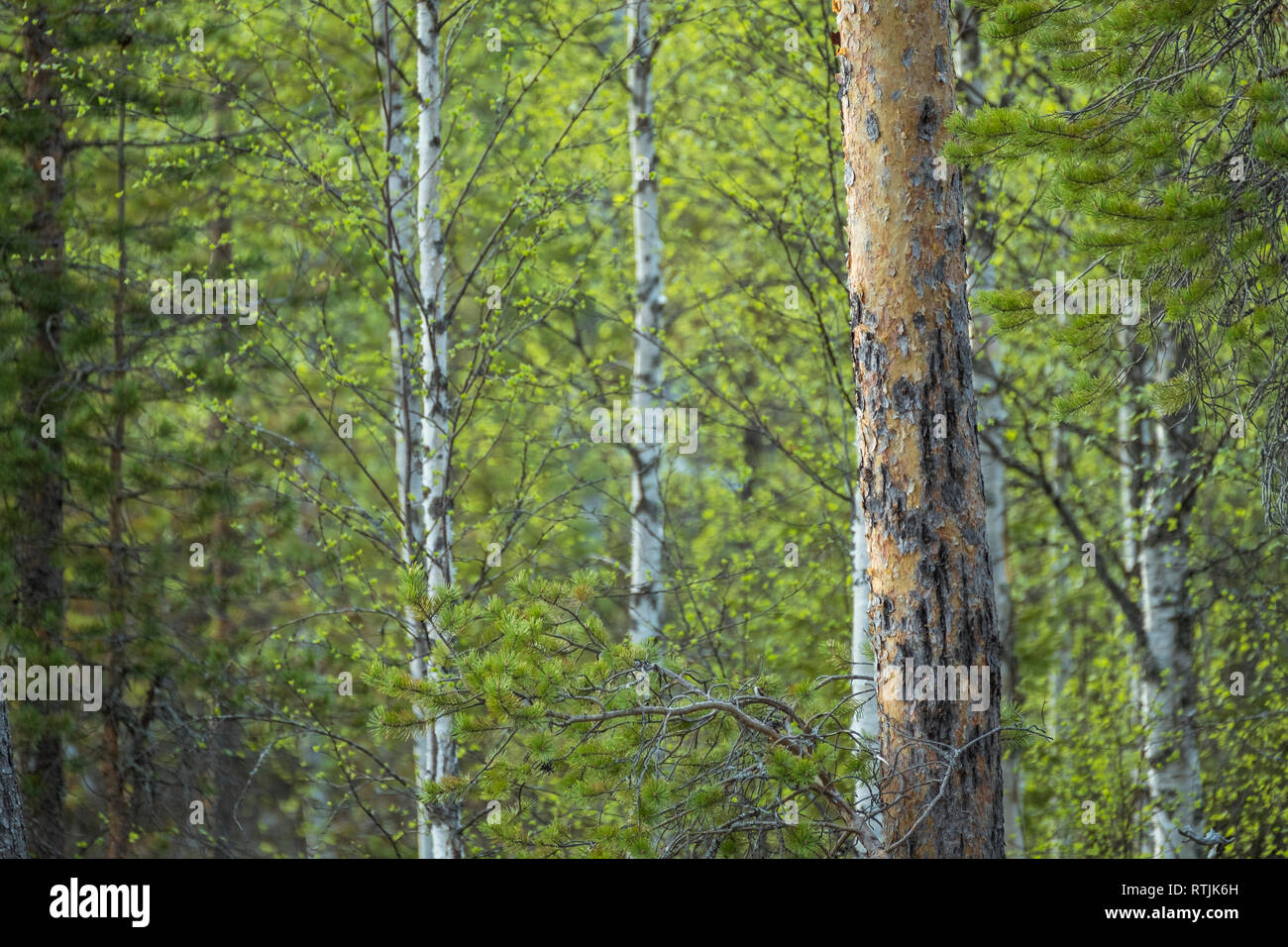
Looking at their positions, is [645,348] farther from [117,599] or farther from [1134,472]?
[117,599]

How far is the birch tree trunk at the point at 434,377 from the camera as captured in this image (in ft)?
21.0

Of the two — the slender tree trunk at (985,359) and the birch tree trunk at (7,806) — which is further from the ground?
the slender tree trunk at (985,359)

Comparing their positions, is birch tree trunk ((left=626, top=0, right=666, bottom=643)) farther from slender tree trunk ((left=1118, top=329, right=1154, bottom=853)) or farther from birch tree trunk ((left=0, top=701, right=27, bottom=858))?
birch tree trunk ((left=0, top=701, right=27, bottom=858))

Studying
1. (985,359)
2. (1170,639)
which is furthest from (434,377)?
(1170,639)

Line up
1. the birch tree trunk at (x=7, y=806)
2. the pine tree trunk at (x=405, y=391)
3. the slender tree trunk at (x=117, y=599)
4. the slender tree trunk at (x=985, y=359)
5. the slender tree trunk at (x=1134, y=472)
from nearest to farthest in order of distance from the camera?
the birch tree trunk at (x=7, y=806) < the pine tree trunk at (x=405, y=391) < the slender tree trunk at (x=985, y=359) < the slender tree trunk at (x=1134, y=472) < the slender tree trunk at (x=117, y=599)

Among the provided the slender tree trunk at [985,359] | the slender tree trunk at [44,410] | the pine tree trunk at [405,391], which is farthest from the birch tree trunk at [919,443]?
the slender tree trunk at [44,410]

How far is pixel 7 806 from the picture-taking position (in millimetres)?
4973

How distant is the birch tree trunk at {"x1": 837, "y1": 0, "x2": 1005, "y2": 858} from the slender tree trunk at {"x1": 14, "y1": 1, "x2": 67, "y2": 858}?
593cm

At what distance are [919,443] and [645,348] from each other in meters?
3.95

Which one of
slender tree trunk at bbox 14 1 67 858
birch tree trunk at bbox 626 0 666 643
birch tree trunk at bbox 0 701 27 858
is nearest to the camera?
birch tree trunk at bbox 0 701 27 858

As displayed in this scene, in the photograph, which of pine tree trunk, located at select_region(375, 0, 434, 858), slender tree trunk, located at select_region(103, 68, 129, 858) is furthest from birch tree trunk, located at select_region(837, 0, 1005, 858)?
slender tree trunk, located at select_region(103, 68, 129, 858)

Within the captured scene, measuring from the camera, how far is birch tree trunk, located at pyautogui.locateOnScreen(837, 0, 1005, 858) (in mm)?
4598

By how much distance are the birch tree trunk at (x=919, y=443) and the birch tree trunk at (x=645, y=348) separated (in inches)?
125

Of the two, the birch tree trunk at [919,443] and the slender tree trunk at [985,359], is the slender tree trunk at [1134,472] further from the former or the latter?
the birch tree trunk at [919,443]
